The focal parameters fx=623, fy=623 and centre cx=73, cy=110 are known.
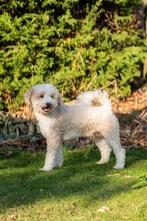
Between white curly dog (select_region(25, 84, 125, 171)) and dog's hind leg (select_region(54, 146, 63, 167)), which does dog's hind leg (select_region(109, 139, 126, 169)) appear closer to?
white curly dog (select_region(25, 84, 125, 171))

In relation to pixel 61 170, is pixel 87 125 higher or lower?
higher

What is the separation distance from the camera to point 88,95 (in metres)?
8.16

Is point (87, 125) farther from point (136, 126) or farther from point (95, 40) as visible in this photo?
point (95, 40)

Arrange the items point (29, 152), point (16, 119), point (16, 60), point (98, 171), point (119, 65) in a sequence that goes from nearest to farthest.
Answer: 1. point (98, 171)
2. point (29, 152)
3. point (16, 119)
4. point (16, 60)
5. point (119, 65)

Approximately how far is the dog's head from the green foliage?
4167 mm

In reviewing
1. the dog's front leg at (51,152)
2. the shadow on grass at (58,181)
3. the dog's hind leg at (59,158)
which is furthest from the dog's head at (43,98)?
the shadow on grass at (58,181)

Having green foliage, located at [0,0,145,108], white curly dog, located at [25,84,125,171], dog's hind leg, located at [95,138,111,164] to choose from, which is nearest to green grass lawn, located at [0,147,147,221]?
dog's hind leg, located at [95,138,111,164]

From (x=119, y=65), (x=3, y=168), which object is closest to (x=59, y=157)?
(x=3, y=168)

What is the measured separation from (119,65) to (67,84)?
127 cm

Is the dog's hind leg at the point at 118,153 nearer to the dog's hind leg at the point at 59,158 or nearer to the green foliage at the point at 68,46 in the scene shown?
the dog's hind leg at the point at 59,158

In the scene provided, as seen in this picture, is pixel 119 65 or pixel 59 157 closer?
pixel 59 157

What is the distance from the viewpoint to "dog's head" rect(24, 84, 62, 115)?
779cm

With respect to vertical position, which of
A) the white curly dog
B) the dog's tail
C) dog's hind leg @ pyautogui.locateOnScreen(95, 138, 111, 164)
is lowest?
dog's hind leg @ pyautogui.locateOnScreen(95, 138, 111, 164)

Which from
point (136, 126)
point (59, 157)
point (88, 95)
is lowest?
point (136, 126)
